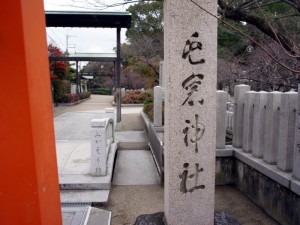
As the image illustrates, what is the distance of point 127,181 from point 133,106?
1631 cm

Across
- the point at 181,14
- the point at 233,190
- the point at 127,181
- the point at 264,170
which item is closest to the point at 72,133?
the point at 127,181

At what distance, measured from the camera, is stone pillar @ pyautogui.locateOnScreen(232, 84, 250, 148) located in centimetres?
563

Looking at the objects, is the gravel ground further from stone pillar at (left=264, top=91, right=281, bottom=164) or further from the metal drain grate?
stone pillar at (left=264, top=91, right=281, bottom=164)

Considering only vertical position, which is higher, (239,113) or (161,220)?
(239,113)

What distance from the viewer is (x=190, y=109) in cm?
321

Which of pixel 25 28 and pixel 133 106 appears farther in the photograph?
pixel 133 106

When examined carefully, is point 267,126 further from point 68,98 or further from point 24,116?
point 68,98

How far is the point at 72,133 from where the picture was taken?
32.7 ft

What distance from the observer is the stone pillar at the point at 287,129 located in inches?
159

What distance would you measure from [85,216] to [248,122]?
132 inches

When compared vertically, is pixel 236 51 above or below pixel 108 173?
above

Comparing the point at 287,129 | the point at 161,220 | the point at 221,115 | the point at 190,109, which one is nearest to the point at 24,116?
Result: the point at 190,109

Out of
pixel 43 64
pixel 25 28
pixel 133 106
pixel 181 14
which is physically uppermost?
pixel 181 14

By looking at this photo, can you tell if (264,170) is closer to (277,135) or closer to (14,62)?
(277,135)
